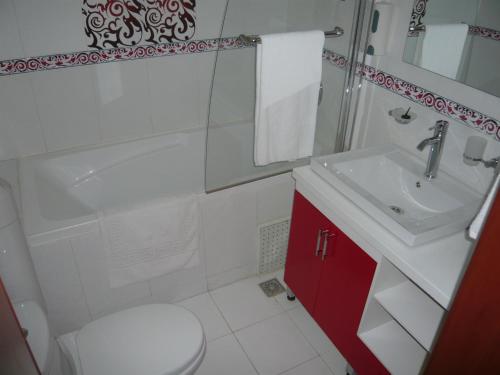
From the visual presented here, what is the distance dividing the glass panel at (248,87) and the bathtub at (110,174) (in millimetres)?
236

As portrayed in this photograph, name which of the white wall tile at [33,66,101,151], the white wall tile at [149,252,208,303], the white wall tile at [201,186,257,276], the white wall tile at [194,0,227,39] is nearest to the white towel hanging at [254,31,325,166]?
the white wall tile at [201,186,257,276]

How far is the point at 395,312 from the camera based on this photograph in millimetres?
1472

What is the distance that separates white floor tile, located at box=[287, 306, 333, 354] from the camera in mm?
1988

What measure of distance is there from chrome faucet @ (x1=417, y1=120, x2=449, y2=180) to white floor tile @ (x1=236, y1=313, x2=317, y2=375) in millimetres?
987

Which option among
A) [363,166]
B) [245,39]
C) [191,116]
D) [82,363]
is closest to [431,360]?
[363,166]

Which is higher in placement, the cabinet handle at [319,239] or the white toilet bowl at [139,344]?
the cabinet handle at [319,239]

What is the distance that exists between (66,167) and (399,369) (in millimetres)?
1876

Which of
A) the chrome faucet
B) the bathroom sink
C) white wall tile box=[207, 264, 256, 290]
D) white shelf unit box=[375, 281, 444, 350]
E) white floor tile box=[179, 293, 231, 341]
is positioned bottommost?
white floor tile box=[179, 293, 231, 341]

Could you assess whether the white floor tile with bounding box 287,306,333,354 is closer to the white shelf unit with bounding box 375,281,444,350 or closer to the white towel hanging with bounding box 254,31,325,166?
the white shelf unit with bounding box 375,281,444,350

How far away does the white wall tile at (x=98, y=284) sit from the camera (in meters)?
1.75

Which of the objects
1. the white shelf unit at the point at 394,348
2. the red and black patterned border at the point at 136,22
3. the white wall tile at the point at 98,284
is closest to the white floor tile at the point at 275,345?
the white shelf unit at the point at 394,348

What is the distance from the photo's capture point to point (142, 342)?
147 centimetres

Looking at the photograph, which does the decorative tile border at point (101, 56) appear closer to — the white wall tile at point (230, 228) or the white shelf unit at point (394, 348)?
the white wall tile at point (230, 228)

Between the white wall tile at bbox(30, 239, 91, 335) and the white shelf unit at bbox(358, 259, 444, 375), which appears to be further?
the white wall tile at bbox(30, 239, 91, 335)
